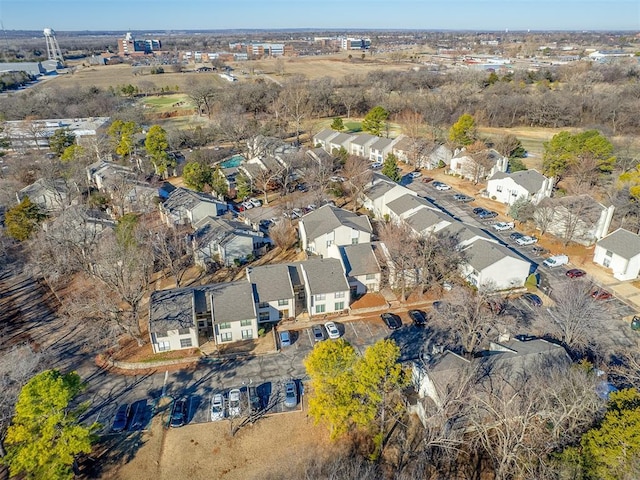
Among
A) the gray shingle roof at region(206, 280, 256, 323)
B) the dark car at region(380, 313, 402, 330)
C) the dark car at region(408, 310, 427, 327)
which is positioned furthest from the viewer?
the dark car at region(408, 310, 427, 327)

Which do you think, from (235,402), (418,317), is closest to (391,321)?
(418,317)

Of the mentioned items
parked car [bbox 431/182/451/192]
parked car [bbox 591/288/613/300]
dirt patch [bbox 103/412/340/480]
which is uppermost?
parked car [bbox 431/182/451/192]

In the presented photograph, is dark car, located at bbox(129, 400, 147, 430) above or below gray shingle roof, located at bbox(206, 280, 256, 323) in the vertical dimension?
below

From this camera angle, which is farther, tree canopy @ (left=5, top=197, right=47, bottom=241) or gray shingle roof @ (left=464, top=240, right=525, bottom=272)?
tree canopy @ (left=5, top=197, right=47, bottom=241)

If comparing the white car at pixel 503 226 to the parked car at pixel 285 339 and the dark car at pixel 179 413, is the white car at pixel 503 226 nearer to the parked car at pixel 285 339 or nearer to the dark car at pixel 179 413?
the parked car at pixel 285 339

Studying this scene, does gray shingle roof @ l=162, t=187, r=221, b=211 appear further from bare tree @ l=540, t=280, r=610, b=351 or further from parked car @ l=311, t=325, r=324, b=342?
bare tree @ l=540, t=280, r=610, b=351

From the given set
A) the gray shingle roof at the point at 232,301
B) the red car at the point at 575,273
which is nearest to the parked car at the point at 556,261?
the red car at the point at 575,273

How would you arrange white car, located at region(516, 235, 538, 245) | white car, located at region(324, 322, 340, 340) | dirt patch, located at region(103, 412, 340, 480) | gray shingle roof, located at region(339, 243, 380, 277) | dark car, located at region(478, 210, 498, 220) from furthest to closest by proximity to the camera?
→ dark car, located at region(478, 210, 498, 220)
white car, located at region(516, 235, 538, 245)
gray shingle roof, located at region(339, 243, 380, 277)
white car, located at region(324, 322, 340, 340)
dirt patch, located at region(103, 412, 340, 480)

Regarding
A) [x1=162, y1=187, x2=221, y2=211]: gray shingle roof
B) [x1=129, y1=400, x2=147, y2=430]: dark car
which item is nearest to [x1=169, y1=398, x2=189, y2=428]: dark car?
[x1=129, y1=400, x2=147, y2=430]: dark car
